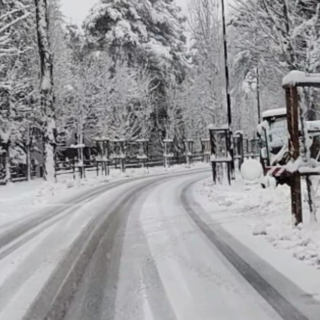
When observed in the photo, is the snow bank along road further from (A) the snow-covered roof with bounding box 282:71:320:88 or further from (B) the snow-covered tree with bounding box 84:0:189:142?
(B) the snow-covered tree with bounding box 84:0:189:142

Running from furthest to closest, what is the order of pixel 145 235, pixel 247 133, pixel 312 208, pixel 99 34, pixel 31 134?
pixel 247 133, pixel 99 34, pixel 31 134, pixel 145 235, pixel 312 208

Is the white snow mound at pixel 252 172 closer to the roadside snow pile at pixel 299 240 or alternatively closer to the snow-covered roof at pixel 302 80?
the roadside snow pile at pixel 299 240

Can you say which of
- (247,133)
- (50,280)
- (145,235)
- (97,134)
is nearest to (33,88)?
(97,134)

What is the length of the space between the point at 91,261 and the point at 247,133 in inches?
2075

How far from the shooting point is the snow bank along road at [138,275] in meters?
4.56

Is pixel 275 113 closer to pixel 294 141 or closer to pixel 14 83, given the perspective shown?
pixel 294 141

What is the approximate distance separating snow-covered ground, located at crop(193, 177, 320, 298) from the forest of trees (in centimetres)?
293

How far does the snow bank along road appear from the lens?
4562 mm

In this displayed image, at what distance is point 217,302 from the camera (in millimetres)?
4727

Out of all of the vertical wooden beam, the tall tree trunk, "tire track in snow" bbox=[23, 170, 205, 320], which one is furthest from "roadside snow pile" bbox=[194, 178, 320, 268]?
the tall tree trunk

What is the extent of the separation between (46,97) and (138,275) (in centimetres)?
1657

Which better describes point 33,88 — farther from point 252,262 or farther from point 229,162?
point 252,262

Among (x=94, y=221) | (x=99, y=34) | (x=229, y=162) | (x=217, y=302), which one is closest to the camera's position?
(x=217, y=302)

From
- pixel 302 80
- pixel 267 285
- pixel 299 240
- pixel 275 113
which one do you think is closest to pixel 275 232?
pixel 299 240
